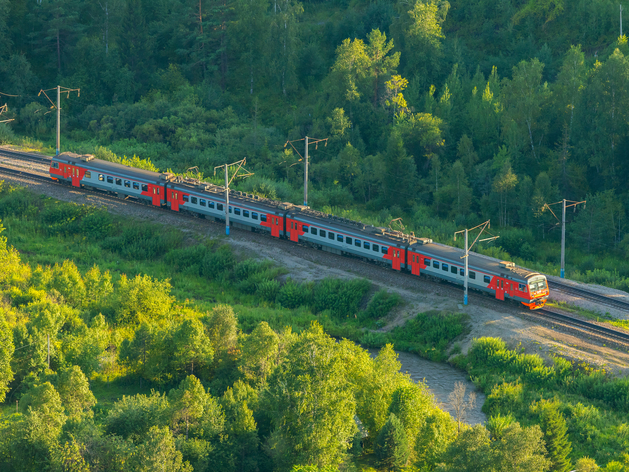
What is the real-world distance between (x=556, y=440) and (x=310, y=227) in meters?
29.4

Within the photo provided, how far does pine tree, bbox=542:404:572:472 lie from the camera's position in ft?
126

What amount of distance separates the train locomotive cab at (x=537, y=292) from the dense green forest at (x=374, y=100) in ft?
31.0

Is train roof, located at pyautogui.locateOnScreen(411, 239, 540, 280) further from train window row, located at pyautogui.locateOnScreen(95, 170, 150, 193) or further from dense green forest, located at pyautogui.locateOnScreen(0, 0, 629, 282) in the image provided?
train window row, located at pyautogui.locateOnScreen(95, 170, 150, 193)

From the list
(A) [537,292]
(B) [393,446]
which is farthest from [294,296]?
(B) [393,446]

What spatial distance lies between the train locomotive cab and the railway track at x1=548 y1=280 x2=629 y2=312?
4.35 m

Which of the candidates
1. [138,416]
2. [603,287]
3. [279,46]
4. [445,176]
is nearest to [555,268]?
[603,287]

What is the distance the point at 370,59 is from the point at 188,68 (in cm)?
2794

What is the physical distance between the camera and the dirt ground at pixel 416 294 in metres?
50.0

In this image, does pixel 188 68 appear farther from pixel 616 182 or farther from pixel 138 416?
pixel 138 416

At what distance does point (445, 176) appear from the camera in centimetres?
8062

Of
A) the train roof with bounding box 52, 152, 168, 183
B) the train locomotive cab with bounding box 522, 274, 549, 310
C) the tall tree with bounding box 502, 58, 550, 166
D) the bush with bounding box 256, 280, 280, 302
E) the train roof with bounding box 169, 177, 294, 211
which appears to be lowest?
the bush with bounding box 256, 280, 280, 302

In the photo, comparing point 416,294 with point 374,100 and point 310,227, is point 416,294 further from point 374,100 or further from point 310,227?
point 374,100

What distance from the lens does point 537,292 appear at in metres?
53.8

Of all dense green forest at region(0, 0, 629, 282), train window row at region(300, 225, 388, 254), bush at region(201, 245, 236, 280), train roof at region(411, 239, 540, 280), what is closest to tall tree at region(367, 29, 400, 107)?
dense green forest at region(0, 0, 629, 282)
